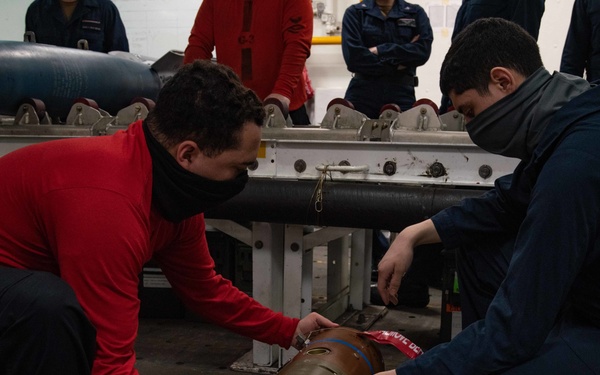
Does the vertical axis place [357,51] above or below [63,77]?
above

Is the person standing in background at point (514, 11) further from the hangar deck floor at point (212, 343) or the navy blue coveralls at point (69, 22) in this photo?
the navy blue coveralls at point (69, 22)

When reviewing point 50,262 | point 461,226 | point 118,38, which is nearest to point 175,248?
point 50,262

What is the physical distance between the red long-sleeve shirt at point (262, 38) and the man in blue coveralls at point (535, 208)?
150cm

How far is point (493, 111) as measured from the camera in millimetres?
1334

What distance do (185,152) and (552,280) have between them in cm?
76

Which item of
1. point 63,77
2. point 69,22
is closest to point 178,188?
point 63,77

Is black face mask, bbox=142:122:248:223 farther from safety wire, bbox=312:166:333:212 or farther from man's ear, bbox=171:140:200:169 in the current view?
safety wire, bbox=312:166:333:212

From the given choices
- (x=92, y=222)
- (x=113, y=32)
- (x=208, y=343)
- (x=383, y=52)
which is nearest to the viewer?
(x=92, y=222)

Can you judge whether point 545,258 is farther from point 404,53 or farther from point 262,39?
point 404,53

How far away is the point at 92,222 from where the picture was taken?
1.26 meters

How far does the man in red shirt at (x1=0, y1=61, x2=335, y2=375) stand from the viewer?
4.22 feet

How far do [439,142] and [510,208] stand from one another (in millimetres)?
728

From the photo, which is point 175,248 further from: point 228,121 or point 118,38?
point 118,38

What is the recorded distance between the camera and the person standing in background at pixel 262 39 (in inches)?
113
